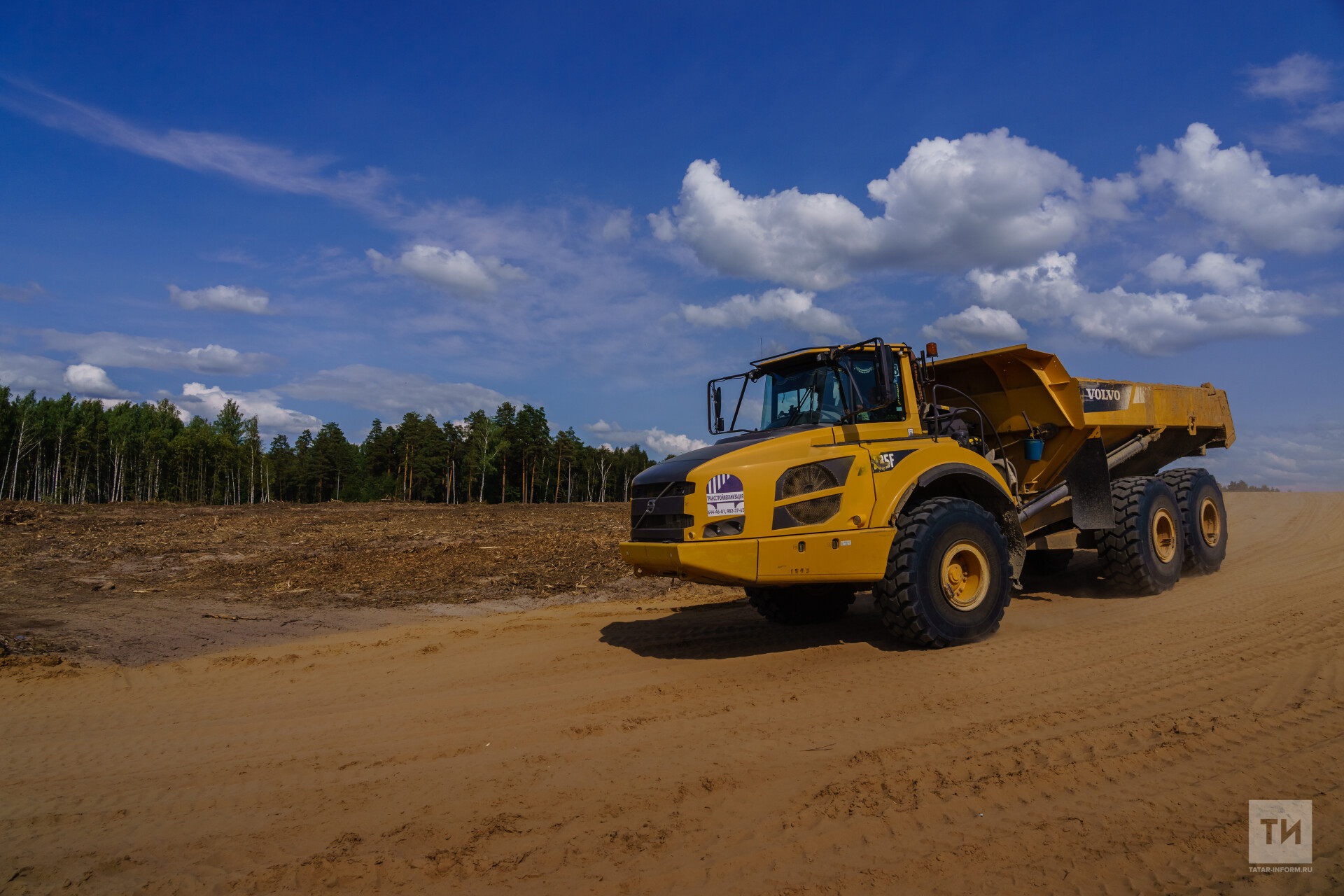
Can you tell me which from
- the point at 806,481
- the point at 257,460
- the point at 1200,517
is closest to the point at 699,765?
the point at 806,481

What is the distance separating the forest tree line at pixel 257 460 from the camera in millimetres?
65875

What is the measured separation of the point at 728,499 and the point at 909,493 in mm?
1867

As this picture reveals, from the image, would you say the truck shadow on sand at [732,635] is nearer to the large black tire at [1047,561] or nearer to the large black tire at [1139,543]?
the large black tire at [1139,543]

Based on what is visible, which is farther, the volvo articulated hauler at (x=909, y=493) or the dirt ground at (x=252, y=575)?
the dirt ground at (x=252, y=575)

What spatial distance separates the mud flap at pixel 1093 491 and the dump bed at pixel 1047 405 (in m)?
0.13

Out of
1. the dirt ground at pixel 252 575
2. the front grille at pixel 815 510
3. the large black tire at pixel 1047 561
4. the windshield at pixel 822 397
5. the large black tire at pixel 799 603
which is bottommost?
the dirt ground at pixel 252 575

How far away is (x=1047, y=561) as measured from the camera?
10.9 m

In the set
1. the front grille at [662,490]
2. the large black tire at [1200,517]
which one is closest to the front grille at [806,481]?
the front grille at [662,490]

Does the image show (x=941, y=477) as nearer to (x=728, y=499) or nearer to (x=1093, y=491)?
(x=728, y=499)

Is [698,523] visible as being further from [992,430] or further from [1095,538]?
[1095,538]

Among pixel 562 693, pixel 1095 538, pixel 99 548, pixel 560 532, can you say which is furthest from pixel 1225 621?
pixel 99 548

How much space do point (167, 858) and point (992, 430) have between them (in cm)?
900

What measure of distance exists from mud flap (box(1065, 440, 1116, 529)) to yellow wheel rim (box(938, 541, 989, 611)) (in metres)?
2.91

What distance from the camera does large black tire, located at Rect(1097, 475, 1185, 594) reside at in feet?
30.0
